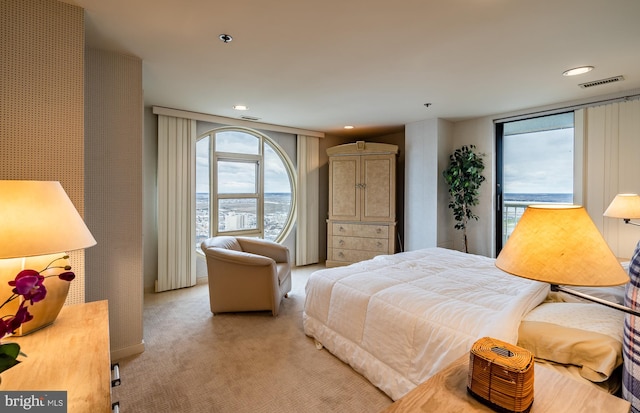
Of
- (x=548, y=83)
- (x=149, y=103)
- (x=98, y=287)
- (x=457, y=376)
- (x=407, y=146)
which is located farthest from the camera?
(x=407, y=146)

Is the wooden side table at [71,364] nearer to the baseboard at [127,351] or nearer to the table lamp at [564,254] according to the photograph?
the baseboard at [127,351]

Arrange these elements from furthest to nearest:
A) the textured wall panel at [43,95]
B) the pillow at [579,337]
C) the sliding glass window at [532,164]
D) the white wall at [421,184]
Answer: the white wall at [421,184], the sliding glass window at [532,164], the textured wall panel at [43,95], the pillow at [579,337]

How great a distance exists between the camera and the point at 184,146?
395cm

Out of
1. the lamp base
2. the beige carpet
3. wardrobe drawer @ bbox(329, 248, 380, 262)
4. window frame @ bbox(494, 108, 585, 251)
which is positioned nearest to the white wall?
wardrobe drawer @ bbox(329, 248, 380, 262)

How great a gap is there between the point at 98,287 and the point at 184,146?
226cm

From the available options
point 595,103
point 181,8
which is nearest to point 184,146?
point 181,8

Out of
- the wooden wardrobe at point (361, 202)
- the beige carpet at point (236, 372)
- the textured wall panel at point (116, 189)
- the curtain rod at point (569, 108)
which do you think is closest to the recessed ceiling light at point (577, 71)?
the curtain rod at point (569, 108)

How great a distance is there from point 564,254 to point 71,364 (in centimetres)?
159

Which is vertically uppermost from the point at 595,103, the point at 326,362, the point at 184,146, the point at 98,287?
the point at 595,103

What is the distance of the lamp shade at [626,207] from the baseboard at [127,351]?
3947mm

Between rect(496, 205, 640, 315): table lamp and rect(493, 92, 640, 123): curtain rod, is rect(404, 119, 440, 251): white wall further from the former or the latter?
rect(496, 205, 640, 315): table lamp

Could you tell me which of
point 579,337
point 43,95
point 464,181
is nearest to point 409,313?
point 579,337

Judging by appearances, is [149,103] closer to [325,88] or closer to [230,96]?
[230,96]

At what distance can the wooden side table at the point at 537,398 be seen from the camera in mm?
888
